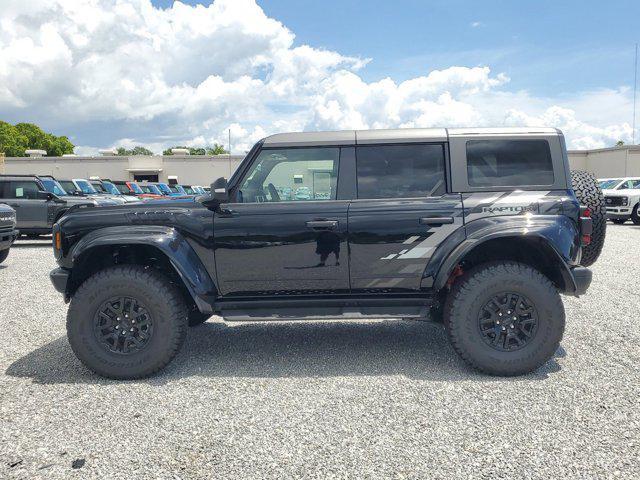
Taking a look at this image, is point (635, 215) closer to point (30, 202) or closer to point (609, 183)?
point (609, 183)

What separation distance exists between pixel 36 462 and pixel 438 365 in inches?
112

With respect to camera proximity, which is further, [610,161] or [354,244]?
[610,161]

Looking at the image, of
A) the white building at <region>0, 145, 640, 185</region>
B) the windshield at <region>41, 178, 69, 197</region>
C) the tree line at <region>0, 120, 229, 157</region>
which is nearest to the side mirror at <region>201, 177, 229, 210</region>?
the windshield at <region>41, 178, 69, 197</region>

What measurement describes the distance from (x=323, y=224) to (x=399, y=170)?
77cm

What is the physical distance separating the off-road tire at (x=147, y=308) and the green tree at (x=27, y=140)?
8209cm

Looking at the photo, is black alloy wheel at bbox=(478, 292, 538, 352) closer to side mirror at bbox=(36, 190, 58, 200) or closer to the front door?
the front door

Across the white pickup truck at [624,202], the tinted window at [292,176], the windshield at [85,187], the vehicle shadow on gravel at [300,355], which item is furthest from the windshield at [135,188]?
the tinted window at [292,176]

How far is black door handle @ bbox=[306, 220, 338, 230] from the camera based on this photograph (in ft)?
12.6

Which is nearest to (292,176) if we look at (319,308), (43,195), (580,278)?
(319,308)

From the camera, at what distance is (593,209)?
4.26 m

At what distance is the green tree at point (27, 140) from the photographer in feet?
248

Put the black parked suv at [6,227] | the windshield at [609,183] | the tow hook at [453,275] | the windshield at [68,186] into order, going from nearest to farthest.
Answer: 1. the tow hook at [453,275]
2. the black parked suv at [6,227]
3. the windshield at [68,186]
4. the windshield at [609,183]

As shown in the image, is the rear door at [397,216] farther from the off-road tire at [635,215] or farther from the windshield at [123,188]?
the windshield at [123,188]

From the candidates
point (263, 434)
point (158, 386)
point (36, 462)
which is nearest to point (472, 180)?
point (263, 434)
